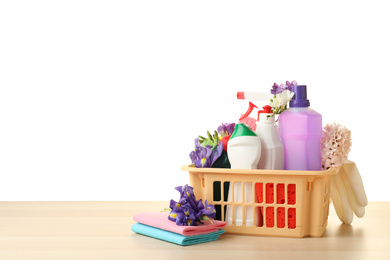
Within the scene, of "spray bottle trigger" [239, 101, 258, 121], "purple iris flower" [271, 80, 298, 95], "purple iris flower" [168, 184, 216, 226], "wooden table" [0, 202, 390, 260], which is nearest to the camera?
"wooden table" [0, 202, 390, 260]

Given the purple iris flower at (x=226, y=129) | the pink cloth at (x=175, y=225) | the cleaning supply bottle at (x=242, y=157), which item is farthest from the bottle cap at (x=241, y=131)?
the pink cloth at (x=175, y=225)

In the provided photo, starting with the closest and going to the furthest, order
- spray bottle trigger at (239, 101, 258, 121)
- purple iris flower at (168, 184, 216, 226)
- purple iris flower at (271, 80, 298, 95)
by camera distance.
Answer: purple iris flower at (168, 184, 216, 226) → purple iris flower at (271, 80, 298, 95) → spray bottle trigger at (239, 101, 258, 121)

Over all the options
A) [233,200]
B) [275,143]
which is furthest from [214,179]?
[275,143]

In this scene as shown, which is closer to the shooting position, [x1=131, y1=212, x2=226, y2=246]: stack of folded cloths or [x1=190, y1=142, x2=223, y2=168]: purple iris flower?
[x1=131, y1=212, x2=226, y2=246]: stack of folded cloths

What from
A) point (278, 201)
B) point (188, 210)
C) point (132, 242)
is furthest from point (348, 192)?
point (132, 242)

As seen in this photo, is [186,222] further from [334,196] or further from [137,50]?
[137,50]

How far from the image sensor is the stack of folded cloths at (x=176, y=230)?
1406 millimetres

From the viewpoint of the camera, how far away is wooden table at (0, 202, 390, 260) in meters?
1.32

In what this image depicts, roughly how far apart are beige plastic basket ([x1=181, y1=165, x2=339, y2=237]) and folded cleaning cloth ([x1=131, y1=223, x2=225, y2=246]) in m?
0.09

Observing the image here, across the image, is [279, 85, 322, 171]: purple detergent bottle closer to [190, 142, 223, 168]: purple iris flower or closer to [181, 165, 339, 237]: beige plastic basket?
[181, 165, 339, 237]: beige plastic basket

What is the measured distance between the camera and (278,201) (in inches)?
59.0

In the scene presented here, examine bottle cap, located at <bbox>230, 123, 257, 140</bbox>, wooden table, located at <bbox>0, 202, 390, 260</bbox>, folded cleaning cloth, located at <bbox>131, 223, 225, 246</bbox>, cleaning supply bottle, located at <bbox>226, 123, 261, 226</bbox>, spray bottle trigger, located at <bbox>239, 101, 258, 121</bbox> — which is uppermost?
spray bottle trigger, located at <bbox>239, 101, 258, 121</bbox>

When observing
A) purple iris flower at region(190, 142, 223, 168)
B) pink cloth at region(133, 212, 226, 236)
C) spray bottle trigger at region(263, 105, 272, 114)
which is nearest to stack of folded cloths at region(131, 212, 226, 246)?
pink cloth at region(133, 212, 226, 236)

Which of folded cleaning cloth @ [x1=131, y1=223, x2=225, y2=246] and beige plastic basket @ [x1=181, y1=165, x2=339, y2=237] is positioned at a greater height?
beige plastic basket @ [x1=181, y1=165, x2=339, y2=237]
